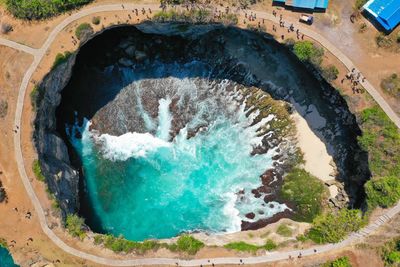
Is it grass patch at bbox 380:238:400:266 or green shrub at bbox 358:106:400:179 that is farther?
green shrub at bbox 358:106:400:179

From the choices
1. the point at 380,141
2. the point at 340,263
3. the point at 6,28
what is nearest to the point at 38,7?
the point at 6,28

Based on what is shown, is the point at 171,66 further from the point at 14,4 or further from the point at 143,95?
the point at 14,4

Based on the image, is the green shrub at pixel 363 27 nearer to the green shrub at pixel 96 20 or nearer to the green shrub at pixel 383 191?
the green shrub at pixel 383 191

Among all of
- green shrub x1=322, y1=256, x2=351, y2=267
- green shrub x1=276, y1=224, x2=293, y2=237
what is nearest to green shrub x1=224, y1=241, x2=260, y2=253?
green shrub x1=276, y1=224, x2=293, y2=237

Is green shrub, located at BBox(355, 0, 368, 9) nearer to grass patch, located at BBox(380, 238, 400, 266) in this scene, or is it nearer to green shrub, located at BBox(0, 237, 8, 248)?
grass patch, located at BBox(380, 238, 400, 266)

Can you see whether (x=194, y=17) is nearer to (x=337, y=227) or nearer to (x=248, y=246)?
(x=248, y=246)

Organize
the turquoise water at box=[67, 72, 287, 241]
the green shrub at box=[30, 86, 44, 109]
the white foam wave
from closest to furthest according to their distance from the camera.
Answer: the green shrub at box=[30, 86, 44, 109] < the turquoise water at box=[67, 72, 287, 241] < the white foam wave

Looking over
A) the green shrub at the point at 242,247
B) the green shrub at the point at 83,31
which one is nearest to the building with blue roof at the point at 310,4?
the green shrub at the point at 83,31
